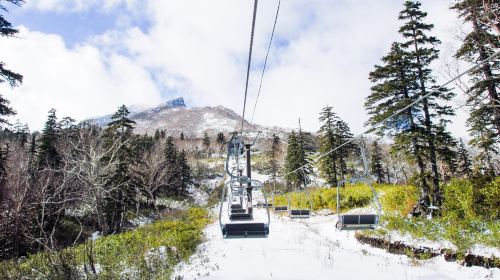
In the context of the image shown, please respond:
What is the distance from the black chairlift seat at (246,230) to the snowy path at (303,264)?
6.19 feet

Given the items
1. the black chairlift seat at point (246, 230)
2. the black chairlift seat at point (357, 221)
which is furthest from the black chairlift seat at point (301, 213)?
the black chairlift seat at point (246, 230)

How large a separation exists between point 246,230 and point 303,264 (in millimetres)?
3691

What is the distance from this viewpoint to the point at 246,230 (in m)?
9.35

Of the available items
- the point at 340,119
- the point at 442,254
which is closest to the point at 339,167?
the point at 340,119

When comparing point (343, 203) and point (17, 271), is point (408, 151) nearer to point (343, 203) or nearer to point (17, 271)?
point (343, 203)

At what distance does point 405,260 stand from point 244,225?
24.5 ft

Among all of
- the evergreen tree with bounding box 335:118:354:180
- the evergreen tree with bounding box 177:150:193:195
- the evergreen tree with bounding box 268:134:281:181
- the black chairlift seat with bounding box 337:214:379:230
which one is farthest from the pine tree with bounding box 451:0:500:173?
the evergreen tree with bounding box 177:150:193:195

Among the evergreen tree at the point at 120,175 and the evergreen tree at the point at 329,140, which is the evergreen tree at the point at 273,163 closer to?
the evergreen tree at the point at 329,140

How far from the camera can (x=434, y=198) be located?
19.4 m

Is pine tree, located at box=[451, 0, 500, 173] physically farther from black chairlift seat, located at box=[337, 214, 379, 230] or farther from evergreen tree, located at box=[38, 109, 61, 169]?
evergreen tree, located at box=[38, 109, 61, 169]

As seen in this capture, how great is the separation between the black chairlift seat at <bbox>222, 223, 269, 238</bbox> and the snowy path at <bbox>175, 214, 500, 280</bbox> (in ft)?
6.19

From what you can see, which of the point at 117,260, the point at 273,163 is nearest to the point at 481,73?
the point at 117,260

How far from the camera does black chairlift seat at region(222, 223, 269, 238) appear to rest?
9314mm

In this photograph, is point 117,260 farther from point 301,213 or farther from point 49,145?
point 49,145
